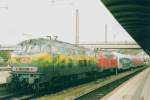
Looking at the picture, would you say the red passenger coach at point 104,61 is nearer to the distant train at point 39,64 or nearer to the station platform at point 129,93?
the station platform at point 129,93

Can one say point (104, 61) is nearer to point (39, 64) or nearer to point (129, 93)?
point (129, 93)

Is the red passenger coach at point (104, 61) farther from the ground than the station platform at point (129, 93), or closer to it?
farther from the ground

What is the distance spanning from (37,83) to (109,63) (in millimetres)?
26879

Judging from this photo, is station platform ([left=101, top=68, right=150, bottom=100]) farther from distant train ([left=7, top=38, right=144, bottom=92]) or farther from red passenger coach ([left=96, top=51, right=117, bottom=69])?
red passenger coach ([left=96, top=51, right=117, bottom=69])

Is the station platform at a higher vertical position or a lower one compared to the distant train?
lower

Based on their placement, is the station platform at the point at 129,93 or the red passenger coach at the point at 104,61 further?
the red passenger coach at the point at 104,61

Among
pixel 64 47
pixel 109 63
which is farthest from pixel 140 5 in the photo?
pixel 109 63

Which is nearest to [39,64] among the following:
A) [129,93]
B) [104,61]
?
[129,93]

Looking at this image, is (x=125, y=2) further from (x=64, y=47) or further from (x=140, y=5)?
(x=64, y=47)

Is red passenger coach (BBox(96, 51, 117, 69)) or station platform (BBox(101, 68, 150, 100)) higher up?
red passenger coach (BBox(96, 51, 117, 69))

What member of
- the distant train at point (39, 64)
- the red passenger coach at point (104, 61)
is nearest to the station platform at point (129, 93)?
the distant train at point (39, 64)

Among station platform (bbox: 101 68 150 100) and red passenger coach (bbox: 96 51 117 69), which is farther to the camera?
red passenger coach (bbox: 96 51 117 69)

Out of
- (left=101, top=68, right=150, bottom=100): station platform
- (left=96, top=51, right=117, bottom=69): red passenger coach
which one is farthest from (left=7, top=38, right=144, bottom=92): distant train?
(left=96, top=51, right=117, bottom=69): red passenger coach

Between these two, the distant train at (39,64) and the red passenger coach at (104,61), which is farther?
the red passenger coach at (104,61)
